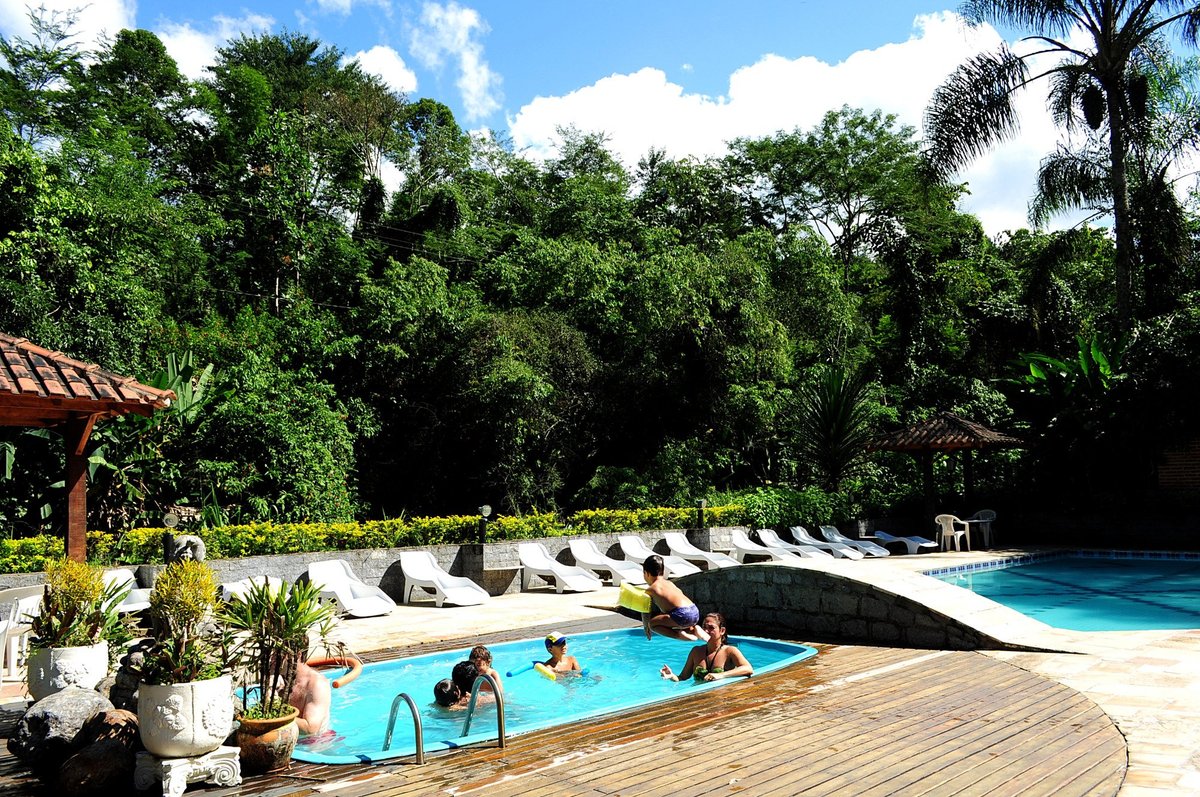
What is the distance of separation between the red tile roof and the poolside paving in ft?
9.86

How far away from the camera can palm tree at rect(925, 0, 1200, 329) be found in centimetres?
1905

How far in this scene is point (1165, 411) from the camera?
58.1 feet

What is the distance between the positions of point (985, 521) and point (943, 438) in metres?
2.19

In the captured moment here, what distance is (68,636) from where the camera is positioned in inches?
219

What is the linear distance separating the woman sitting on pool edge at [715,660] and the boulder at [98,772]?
13.5ft

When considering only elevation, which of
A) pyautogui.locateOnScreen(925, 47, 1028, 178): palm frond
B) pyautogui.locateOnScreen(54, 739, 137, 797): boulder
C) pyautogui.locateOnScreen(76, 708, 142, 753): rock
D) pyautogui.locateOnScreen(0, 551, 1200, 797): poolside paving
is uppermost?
pyautogui.locateOnScreen(925, 47, 1028, 178): palm frond

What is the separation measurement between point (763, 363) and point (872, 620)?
1223 centimetres

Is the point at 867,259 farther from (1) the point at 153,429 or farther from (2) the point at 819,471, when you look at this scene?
(1) the point at 153,429

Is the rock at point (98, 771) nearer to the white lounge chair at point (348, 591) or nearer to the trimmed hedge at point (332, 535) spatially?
the white lounge chair at point (348, 591)

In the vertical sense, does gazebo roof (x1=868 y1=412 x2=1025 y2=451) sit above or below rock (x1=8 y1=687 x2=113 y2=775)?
above

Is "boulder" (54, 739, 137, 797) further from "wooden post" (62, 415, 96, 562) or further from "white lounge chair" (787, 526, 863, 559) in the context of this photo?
"white lounge chair" (787, 526, 863, 559)

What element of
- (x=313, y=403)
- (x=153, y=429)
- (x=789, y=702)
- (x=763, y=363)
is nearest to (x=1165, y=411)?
(x=763, y=363)

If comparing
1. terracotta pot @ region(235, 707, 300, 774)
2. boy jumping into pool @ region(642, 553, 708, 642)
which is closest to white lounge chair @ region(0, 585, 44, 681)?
terracotta pot @ region(235, 707, 300, 774)

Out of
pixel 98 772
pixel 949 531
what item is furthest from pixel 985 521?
pixel 98 772
